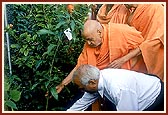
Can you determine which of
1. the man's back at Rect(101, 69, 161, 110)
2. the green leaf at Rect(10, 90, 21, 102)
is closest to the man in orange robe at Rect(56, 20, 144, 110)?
the man's back at Rect(101, 69, 161, 110)

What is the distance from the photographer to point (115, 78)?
126 inches

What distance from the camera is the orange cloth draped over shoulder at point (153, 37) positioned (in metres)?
3.33

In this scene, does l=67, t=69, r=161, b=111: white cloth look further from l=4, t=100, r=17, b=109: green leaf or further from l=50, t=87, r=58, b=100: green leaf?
l=4, t=100, r=17, b=109: green leaf

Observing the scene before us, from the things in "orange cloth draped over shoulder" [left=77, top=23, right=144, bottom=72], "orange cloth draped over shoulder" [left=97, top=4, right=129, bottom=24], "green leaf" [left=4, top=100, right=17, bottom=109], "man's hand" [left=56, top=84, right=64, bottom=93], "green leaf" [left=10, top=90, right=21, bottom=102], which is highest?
"orange cloth draped over shoulder" [left=97, top=4, right=129, bottom=24]

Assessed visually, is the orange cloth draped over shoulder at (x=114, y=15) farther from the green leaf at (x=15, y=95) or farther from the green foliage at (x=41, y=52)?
the green leaf at (x=15, y=95)

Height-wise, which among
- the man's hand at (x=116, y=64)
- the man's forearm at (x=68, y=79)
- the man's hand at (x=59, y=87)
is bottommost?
the man's hand at (x=59, y=87)

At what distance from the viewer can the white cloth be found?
10.4 ft

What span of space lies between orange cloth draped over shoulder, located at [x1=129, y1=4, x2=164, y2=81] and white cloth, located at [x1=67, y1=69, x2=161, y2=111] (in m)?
0.08

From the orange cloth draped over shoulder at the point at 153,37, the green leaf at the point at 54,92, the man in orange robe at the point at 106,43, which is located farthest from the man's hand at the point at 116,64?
the green leaf at the point at 54,92

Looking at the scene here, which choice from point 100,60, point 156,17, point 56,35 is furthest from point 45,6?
point 156,17

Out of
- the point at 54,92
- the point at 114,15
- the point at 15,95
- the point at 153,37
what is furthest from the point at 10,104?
the point at 153,37

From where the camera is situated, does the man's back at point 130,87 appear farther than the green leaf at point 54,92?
No

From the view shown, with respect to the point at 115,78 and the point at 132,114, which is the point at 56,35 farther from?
the point at 132,114

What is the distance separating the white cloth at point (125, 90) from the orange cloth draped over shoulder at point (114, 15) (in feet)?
1.13
